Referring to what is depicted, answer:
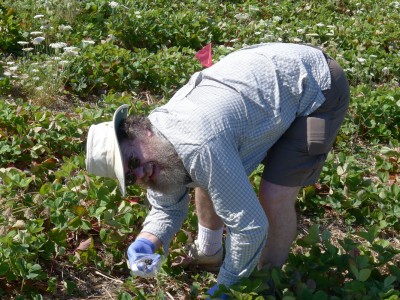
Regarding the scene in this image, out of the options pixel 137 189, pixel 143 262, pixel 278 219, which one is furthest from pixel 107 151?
pixel 137 189

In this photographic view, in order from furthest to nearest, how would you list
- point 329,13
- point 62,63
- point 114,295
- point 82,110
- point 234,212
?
point 329,13, point 62,63, point 82,110, point 114,295, point 234,212

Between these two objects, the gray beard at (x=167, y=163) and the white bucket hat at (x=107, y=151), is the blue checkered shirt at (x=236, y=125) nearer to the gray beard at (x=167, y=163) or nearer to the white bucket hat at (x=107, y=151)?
the gray beard at (x=167, y=163)

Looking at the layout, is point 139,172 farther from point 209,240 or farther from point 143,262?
point 209,240

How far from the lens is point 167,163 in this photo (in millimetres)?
2625

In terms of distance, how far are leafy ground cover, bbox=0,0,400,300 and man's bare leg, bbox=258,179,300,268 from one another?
75 millimetres

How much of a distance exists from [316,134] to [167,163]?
65cm

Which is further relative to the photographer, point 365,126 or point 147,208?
point 365,126

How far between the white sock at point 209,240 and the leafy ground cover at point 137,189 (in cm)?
12

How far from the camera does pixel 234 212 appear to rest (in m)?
2.60

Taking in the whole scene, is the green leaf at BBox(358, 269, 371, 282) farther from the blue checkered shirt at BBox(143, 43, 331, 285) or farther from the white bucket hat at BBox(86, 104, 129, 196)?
Answer: the white bucket hat at BBox(86, 104, 129, 196)

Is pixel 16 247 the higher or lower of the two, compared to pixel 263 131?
lower

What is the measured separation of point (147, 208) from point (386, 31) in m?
4.13

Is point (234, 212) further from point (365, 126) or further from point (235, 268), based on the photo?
point (365, 126)

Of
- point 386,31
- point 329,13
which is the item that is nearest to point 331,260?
point 386,31
